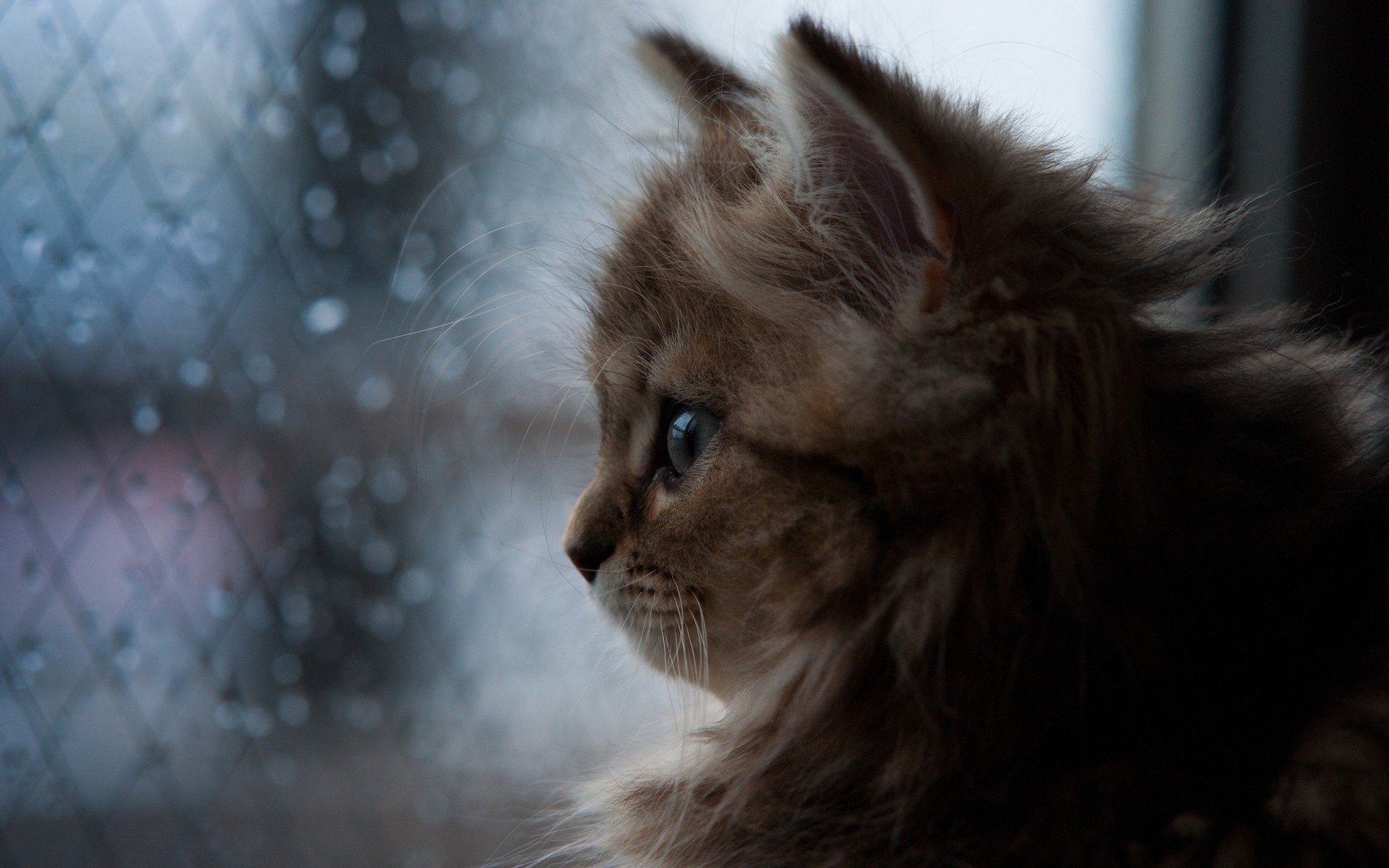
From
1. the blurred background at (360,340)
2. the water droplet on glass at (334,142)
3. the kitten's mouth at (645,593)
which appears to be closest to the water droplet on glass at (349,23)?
the blurred background at (360,340)

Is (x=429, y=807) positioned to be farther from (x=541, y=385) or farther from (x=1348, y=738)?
(x=1348, y=738)

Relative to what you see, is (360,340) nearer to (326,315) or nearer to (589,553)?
(326,315)

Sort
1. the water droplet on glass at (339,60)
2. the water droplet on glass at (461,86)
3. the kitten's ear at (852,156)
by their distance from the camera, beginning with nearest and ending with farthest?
the kitten's ear at (852,156), the water droplet on glass at (339,60), the water droplet on glass at (461,86)

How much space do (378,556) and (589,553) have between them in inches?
15.8

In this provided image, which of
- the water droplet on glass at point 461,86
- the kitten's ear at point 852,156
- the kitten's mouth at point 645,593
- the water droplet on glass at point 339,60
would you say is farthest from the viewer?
the water droplet on glass at point 461,86

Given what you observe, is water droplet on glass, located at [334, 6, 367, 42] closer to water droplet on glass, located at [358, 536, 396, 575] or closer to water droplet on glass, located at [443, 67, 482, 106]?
water droplet on glass, located at [443, 67, 482, 106]

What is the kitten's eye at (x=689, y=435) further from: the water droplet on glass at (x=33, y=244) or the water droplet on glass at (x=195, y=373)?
the water droplet on glass at (x=33, y=244)

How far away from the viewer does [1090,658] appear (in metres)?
0.69

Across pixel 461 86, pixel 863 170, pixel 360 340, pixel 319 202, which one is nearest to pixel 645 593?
pixel 863 170

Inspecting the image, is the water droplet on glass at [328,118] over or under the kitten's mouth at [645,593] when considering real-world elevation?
over

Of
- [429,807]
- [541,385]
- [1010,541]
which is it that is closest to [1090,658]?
[1010,541]

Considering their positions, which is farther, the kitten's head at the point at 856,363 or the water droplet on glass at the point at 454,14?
the water droplet on glass at the point at 454,14

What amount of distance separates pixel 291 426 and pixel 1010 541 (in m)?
0.88

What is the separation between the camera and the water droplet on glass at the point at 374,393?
119cm
